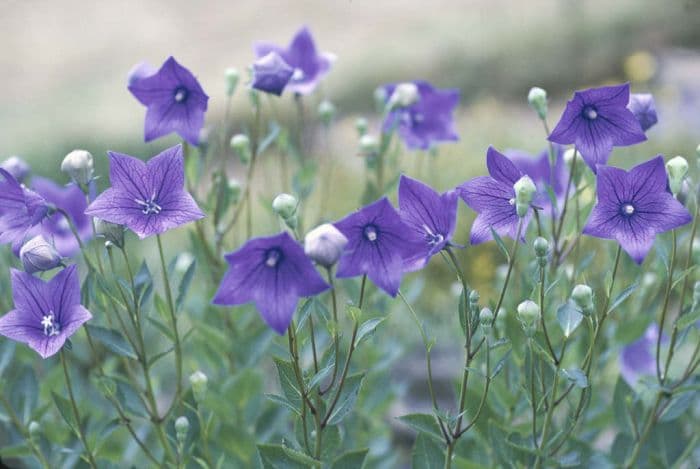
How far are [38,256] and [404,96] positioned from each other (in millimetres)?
885

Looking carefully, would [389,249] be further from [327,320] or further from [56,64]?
[56,64]

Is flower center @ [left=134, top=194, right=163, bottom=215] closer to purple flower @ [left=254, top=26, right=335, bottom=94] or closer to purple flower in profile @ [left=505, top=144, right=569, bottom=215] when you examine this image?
purple flower @ [left=254, top=26, right=335, bottom=94]

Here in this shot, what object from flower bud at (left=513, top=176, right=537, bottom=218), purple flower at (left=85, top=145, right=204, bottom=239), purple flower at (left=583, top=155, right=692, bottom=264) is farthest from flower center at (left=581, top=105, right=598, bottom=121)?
purple flower at (left=85, top=145, right=204, bottom=239)

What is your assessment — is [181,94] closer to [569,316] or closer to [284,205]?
[284,205]

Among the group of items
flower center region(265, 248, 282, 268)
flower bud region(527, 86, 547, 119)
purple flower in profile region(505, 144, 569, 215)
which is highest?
flower bud region(527, 86, 547, 119)

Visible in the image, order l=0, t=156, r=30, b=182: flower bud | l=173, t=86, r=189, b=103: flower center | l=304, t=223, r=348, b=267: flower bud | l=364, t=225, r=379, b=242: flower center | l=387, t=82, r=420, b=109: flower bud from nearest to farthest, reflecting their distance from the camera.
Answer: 1. l=304, t=223, r=348, b=267: flower bud
2. l=364, t=225, r=379, b=242: flower center
3. l=173, t=86, r=189, b=103: flower center
4. l=0, t=156, r=30, b=182: flower bud
5. l=387, t=82, r=420, b=109: flower bud

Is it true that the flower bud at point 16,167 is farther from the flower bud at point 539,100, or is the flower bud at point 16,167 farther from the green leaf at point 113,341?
the flower bud at point 539,100

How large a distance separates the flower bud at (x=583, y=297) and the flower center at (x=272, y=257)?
43 centimetres

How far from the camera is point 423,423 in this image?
1468 millimetres

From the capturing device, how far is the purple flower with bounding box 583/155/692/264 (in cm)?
131

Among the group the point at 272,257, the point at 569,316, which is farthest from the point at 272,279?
the point at 569,316

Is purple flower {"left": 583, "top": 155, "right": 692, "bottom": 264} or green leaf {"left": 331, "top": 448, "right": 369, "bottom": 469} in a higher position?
purple flower {"left": 583, "top": 155, "right": 692, "bottom": 264}

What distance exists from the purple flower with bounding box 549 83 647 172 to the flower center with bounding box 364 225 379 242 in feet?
1.04

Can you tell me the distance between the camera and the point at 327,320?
1.34m
